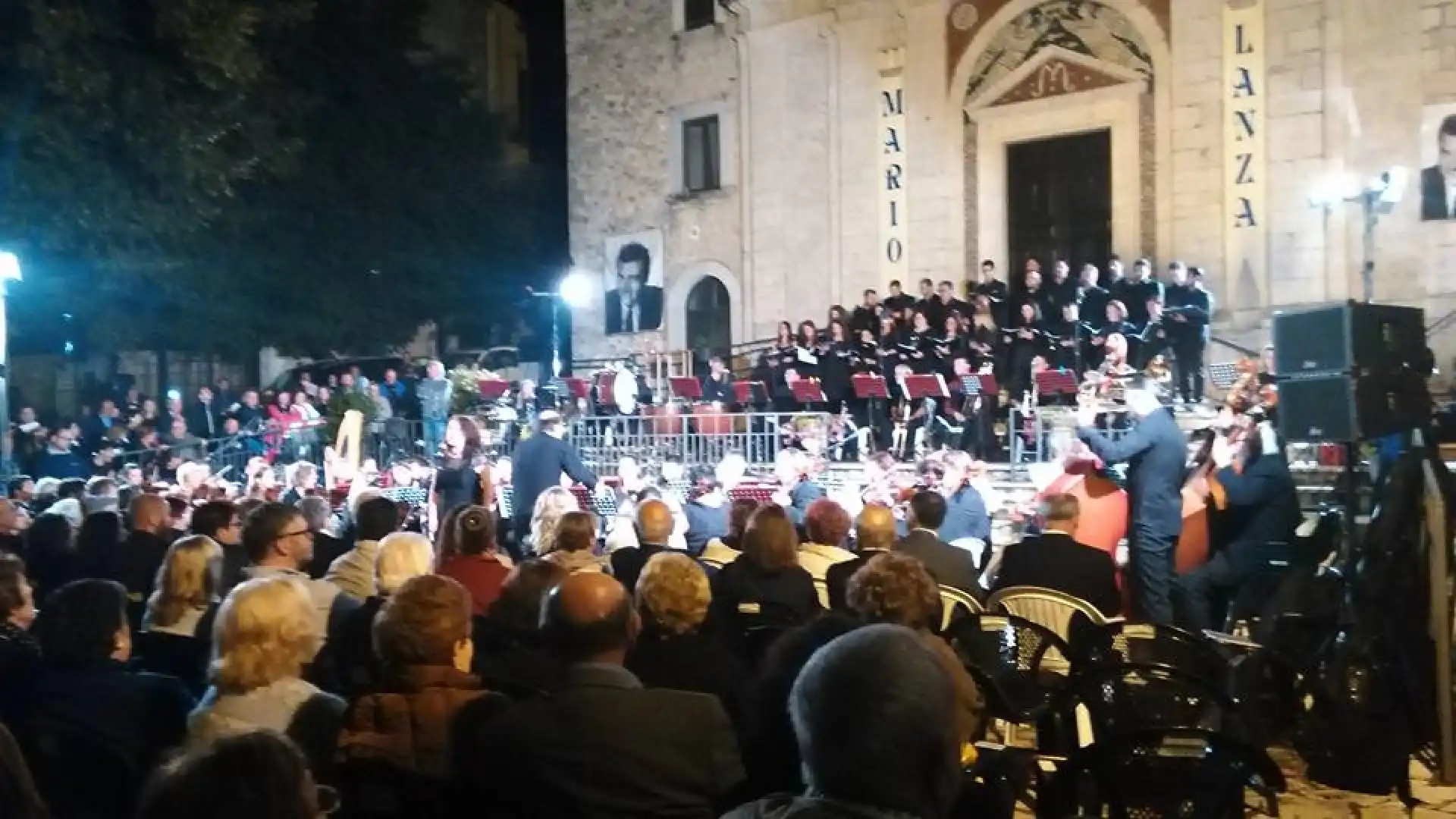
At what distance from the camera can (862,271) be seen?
21219 millimetres

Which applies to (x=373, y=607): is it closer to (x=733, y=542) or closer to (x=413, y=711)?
(x=413, y=711)

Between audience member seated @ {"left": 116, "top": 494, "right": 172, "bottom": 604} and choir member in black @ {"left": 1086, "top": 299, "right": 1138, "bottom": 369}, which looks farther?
choir member in black @ {"left": 1086, "top": 299, "right": 1138, "bottom": 369}

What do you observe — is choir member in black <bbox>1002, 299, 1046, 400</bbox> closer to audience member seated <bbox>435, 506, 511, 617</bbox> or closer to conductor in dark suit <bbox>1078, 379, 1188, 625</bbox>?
conductor in dark suit <bbox>1078, 379, 1188, 625</bbox>

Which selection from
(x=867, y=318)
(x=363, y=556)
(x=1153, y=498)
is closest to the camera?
(x=363, y=556)

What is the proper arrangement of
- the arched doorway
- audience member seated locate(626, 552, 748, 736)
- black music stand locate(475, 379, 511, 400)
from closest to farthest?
audience member seated locate(626, 552, 748, 736) → black music stand locate(475, 379, 511, 400) → the arched doorway

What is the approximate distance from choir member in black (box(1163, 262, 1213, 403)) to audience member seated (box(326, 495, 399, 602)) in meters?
11.2

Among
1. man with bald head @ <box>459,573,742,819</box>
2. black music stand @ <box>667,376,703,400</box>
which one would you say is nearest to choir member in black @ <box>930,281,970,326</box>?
black music stand @ <box>667,376,703,400</box>

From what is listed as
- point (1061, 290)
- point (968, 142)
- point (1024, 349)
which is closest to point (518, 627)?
point (1024, 349)

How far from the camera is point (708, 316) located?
23891 mm

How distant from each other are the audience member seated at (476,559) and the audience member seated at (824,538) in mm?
1486

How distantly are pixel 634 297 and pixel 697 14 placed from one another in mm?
5169

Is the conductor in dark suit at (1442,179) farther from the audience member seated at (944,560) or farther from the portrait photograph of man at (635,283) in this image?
the portrait photograph of man at (635,283)

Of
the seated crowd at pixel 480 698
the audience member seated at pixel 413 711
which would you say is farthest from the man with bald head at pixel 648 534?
the audience member seated at pixel 413 711

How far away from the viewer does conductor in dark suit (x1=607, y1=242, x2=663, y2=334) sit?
24312 millimetres
